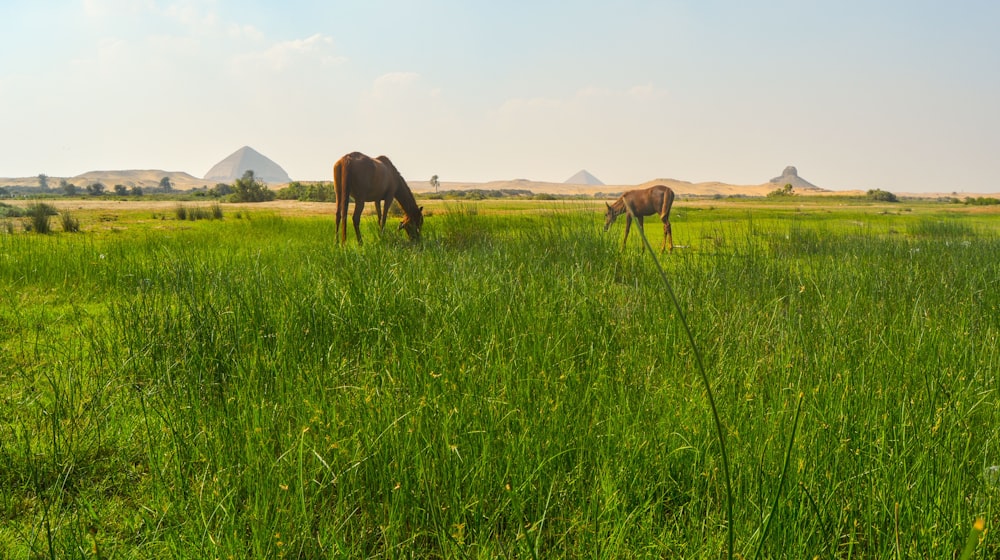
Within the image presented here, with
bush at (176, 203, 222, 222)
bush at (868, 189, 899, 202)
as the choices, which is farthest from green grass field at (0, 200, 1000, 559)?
bush at (868, 189, 899, 202)

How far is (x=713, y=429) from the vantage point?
256 centimetres

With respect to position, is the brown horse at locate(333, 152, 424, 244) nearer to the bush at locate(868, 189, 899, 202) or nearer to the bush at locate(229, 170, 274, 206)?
the bush at locate(229, 170, 274, 206)

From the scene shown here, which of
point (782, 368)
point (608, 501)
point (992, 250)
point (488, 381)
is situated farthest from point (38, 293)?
point (992, 250)

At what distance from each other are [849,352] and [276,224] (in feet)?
45.3

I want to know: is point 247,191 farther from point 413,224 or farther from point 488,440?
point 488,440

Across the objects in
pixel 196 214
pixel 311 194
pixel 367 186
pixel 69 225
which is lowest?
pixel 69 225

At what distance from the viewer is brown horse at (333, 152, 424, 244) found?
10.3 metres

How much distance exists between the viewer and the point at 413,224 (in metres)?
10.5

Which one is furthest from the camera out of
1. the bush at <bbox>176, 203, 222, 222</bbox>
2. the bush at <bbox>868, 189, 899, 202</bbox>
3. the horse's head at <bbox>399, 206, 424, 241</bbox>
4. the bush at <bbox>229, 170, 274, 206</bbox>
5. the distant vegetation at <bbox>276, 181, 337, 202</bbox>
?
the bush at <bbox>868, 189, 899, 202</bbox>

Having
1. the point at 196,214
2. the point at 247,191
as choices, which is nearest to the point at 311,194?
the point at 247,191

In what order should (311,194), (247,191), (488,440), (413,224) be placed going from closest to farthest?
(488,440)
(413,224)
(247,191)
(311,194)

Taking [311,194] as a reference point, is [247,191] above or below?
above

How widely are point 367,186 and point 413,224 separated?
117 centimetres

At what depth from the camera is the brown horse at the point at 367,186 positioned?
10.3m
